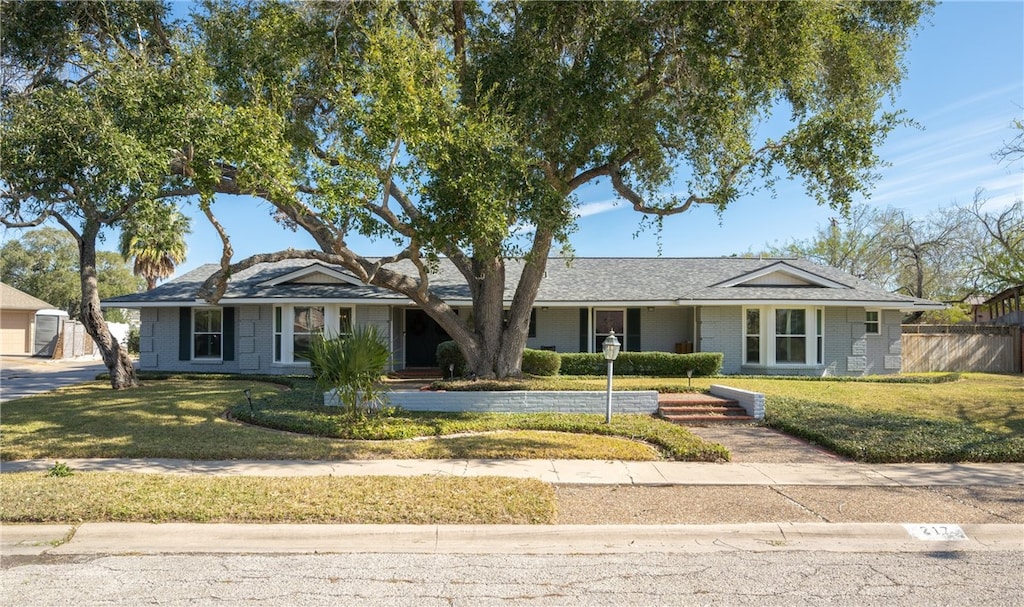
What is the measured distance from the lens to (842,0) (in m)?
12.4

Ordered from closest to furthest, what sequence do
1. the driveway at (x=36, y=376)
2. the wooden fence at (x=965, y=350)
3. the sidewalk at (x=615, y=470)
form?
1. the sidewalk at (x=615, y=470)
2. the driveway at (x=36, y=376)
3. the wooden fence at (x=965, y=350)

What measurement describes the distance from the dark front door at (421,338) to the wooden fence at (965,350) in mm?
17001

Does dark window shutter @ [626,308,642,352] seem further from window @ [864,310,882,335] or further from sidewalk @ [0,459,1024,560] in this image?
sidewalk @ [0,459,1024,560]

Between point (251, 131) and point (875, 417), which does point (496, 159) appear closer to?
point (251, 131)

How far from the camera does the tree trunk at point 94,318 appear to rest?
15.5 meters

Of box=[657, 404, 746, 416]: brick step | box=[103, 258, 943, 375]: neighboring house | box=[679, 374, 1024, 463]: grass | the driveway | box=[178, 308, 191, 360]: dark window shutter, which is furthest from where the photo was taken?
box=[178, 308, 191, 360]: dark window shutter

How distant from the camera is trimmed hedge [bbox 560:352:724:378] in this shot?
1877cm

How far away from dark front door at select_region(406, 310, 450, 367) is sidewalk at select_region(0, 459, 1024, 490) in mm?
14107

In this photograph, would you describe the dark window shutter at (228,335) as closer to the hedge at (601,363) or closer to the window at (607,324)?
the hedge at (601,363)

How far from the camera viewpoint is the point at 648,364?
751 inches

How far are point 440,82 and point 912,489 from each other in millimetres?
9241

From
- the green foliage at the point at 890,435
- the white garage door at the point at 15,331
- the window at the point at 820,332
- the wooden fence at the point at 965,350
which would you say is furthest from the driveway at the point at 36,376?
the wooden fence at the point at 965,350

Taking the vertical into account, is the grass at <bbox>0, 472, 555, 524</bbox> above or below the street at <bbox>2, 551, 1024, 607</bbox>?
above

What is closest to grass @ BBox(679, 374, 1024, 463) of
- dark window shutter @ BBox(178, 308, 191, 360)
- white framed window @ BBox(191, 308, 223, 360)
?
white framed window @ BBox(191, 308, 223, 360)
